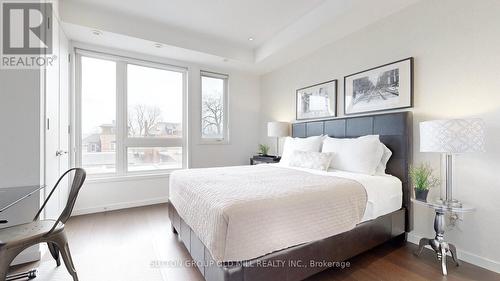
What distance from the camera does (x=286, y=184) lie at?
182 centimetres

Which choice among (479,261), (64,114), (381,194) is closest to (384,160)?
(381,194)

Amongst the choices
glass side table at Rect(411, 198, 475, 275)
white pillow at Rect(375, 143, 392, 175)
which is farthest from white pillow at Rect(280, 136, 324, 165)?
glass side table at Rect(411, 198, 475, 275)

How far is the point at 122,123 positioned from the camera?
3604 millimetres

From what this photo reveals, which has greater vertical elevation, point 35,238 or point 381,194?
point 381,194

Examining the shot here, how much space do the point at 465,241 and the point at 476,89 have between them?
1388 millimetres

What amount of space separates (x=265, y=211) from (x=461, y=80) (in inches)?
88.0

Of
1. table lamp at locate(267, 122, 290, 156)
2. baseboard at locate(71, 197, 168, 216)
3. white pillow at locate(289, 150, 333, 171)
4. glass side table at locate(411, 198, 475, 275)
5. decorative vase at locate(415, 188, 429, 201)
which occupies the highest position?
table lamp at locate(267, 122, 290, 156)

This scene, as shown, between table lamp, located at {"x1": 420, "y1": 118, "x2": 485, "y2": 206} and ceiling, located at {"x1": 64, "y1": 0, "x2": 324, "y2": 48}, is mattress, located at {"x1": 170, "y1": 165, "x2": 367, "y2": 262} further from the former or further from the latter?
ceiling, located at {"x1": 64, "y1": 0, "x2": 324, "y2": 48}

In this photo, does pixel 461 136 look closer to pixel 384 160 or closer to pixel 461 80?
pixel 461 80

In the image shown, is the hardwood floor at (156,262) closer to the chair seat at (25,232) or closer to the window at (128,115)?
the chair seat at (25,232)

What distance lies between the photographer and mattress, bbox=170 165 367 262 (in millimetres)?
1286

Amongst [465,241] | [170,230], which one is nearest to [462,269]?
[465,241]

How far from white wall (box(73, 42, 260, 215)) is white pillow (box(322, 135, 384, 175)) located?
2328mm

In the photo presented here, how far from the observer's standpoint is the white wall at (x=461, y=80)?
185 centimetres
